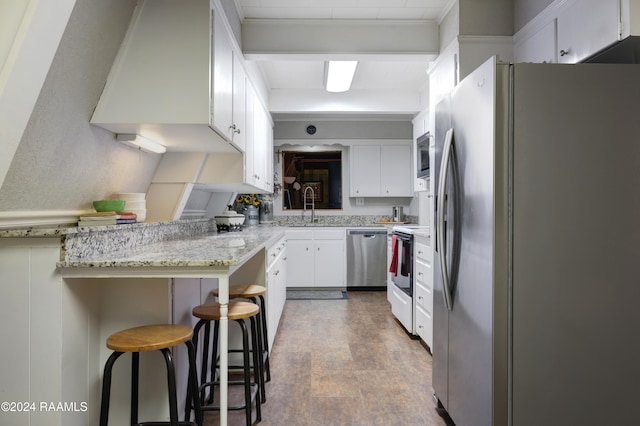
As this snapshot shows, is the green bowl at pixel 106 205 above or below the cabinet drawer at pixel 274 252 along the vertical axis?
above

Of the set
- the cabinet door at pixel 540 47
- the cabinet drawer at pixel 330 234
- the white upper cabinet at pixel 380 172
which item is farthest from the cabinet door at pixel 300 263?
the cabinet door at pixel 540 47

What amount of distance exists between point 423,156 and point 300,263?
7.83ft

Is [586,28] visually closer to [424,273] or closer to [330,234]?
[424,273]

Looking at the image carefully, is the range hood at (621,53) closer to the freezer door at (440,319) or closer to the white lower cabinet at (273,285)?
the freezer door at (440,319)

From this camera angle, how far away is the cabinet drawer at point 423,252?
3.17m

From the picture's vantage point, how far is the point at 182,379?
80.4 inches

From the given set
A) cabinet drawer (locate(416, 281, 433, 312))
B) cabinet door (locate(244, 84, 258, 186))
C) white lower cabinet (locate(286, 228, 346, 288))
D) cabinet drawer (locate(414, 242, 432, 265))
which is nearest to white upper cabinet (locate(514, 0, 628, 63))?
cabinet drawer (locate(414, 242, 432, 265))

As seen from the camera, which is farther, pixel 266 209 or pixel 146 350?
pixel 266 209

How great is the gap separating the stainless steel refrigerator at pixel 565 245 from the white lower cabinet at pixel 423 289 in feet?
4.97

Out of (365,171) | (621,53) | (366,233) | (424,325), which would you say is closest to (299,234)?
(366,233)

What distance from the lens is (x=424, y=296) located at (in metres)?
3.26

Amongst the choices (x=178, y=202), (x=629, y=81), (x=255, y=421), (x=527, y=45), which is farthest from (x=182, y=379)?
(x=527, y=45)

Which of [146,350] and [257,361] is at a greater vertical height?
[146,350]

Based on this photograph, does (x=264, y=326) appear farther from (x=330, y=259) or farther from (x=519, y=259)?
(x=330, y=259)
